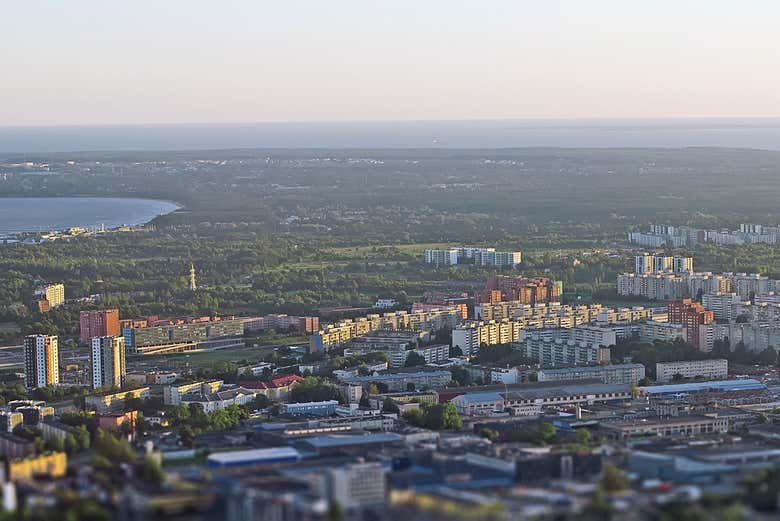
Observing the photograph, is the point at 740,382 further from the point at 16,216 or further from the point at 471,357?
the point at 16,216

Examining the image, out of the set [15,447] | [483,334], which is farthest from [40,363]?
[15,447]

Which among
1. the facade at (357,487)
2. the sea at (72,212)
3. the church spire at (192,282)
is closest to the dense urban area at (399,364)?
the facade at (357,487)

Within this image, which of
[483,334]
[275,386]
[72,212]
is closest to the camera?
[275,386]

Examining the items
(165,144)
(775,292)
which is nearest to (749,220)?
(775,292)

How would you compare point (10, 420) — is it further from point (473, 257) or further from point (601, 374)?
point (473, 257)

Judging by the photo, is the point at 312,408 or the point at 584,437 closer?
the point at 584,437

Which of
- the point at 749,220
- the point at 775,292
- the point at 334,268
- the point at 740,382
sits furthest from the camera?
the point at 749,220
